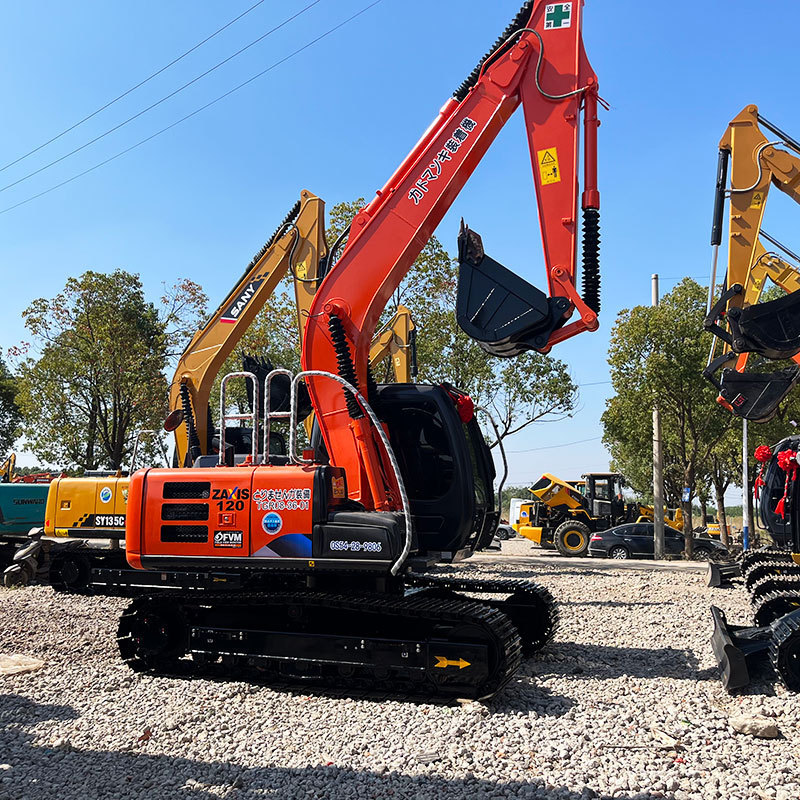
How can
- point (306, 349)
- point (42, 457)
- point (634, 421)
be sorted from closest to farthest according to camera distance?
point (306, 349) < point (42, 457) < point (634, 421)

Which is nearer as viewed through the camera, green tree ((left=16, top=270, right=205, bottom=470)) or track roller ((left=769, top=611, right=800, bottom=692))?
track roller ((left=769, top=611, right=800, bottom=692))

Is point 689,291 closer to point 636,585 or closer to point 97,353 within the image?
point 636,585

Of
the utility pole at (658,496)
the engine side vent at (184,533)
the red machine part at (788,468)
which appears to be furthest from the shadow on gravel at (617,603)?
the utility pole at (658,496)

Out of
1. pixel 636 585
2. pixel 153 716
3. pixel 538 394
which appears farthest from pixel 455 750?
pixel 538 394

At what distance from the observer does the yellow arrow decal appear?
654 cm

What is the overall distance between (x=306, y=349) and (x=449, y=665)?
10.8 ft

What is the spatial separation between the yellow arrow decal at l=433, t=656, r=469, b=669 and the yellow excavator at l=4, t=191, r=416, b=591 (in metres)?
5.93

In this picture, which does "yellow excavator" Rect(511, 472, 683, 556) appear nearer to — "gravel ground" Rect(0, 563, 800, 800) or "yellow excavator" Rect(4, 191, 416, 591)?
"yellow excavator" Rect(4, 191, 416, 591)

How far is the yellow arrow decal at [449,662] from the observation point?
6.54 metres

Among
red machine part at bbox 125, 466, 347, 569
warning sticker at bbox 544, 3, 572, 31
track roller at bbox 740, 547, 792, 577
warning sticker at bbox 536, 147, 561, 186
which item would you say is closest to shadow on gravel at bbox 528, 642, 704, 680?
red machine part at bbox 125, 466, 347, 569

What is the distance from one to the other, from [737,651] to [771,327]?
630 cm

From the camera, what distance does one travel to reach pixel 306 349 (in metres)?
7.91

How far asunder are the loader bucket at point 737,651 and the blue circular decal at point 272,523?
4.05 meters

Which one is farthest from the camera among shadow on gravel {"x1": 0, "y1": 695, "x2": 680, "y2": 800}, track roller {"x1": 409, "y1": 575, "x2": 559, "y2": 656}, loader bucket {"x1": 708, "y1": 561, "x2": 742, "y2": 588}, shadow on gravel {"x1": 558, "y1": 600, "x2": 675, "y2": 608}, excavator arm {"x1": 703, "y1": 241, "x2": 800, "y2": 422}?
loader bucket {"x1": 708, "y1": 561, "x2": 742, "y2": 588}
